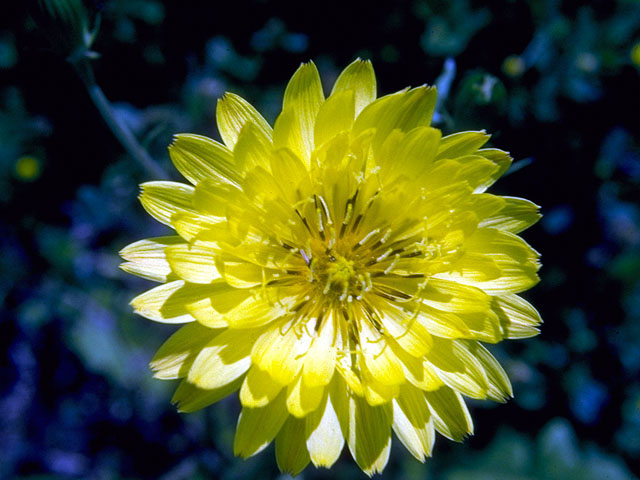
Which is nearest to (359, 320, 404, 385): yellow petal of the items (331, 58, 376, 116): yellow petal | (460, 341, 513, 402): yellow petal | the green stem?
(460, 341, 513, 402): yellow petal

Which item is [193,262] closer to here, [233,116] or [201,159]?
[201,159]

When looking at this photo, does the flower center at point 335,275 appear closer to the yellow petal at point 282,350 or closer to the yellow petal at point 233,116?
the yellow petal at point 282,350

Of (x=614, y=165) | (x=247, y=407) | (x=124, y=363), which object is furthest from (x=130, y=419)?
(x=614, y=165)

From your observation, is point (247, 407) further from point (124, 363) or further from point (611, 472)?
point (611, 472)

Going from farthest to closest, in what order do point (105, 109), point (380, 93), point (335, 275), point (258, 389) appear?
point (380, 93)
point (105, 109)
point (335, 275)
point (258, 389)

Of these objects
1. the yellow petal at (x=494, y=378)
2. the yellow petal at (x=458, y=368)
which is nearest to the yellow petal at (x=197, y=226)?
the yellow petal at (x=458, y=368)

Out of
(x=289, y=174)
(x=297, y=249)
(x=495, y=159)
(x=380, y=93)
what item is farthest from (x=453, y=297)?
(x=380, y=93)
